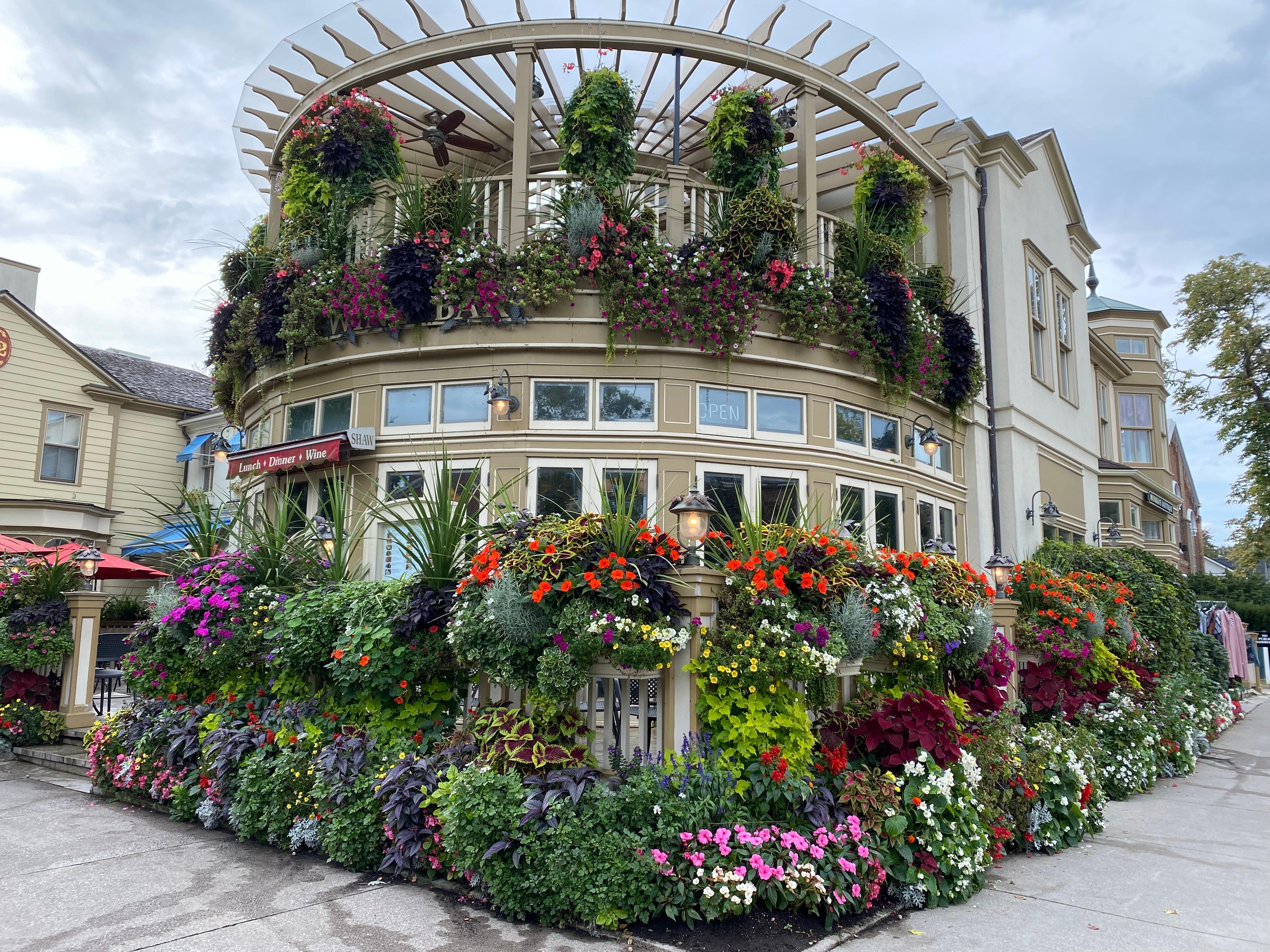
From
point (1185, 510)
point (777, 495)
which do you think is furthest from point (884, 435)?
point (1185, 510)

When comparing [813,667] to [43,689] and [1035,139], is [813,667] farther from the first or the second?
[1035,139]

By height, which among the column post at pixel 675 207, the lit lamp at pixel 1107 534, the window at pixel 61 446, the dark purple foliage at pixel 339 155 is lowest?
the lit lamp at pixel 1107 534

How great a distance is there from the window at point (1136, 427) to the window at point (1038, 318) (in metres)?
11.1

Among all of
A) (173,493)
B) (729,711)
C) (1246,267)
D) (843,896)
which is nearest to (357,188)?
(729,711)

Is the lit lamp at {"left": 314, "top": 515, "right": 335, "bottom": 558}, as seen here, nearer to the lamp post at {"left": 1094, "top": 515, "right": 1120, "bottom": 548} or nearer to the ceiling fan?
the ceiling fan

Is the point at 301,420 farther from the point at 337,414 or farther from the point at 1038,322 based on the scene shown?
the point at 1038,322

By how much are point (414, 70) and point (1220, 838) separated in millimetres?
10233

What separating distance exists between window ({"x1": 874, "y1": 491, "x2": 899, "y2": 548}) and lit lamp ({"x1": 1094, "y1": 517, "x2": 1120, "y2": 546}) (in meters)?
7.58

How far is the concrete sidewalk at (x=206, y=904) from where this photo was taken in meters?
3.61

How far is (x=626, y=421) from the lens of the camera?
27.7ft

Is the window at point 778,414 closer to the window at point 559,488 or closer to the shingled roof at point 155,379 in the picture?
the window at point 559,488

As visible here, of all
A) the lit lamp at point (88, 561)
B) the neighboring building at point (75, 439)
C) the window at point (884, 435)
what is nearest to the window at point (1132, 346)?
the window at point (884, 435)

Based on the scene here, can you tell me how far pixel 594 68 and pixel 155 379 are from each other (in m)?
15.5

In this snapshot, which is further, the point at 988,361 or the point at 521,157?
the point at 988,361
